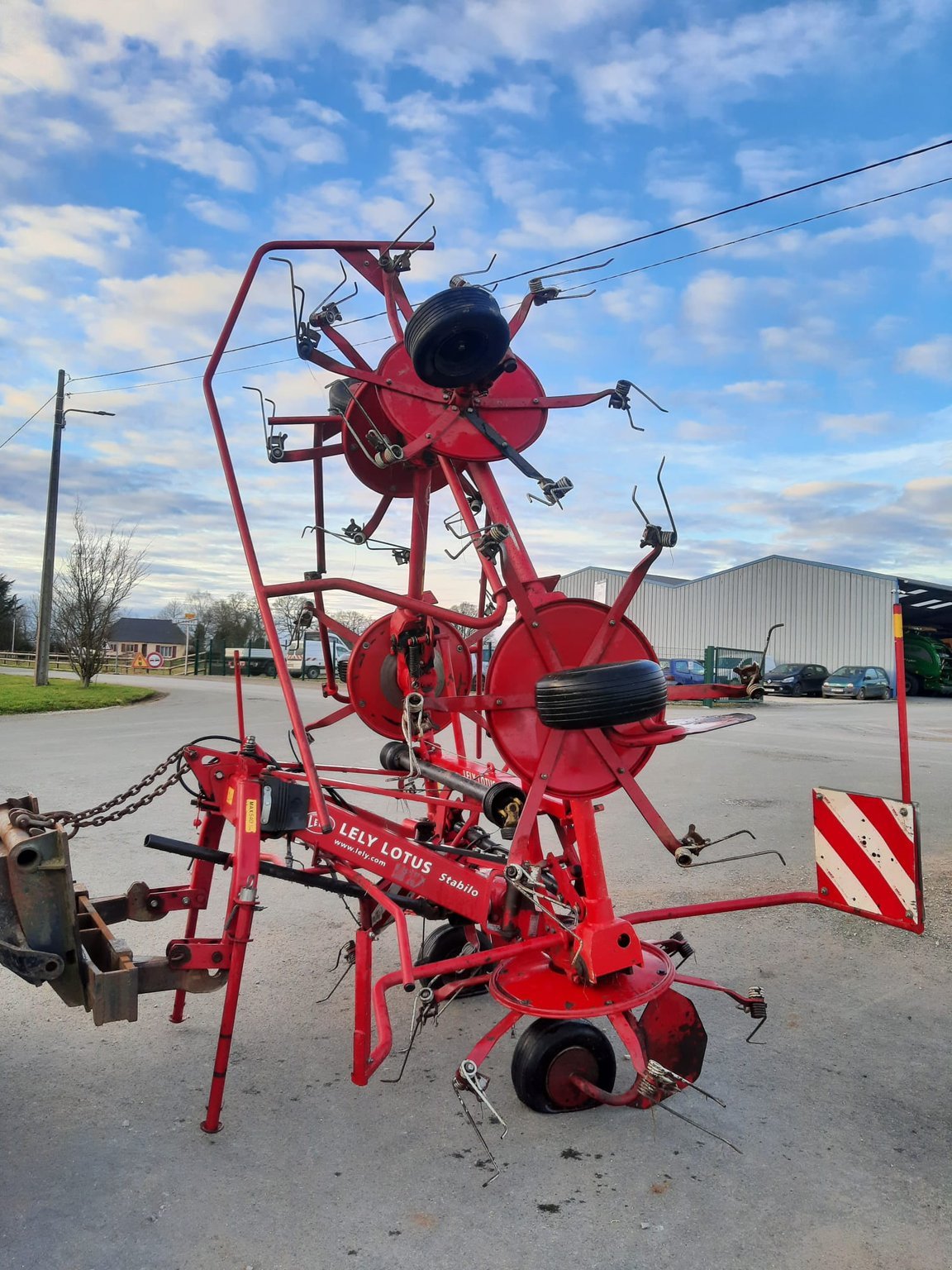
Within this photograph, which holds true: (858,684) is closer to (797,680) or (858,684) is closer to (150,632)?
(797,680)

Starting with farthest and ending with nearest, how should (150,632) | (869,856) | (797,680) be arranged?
(150,632) < (797,680) < (869,856)

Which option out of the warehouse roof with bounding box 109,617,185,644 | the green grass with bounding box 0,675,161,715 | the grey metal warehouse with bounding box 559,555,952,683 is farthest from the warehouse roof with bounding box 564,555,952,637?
the warehouse roof with bounding box 109,617,185,644

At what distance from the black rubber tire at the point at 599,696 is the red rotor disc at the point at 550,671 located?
1.02ft

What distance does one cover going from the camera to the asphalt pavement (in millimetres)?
2775

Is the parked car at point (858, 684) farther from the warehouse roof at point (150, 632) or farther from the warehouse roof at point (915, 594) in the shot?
the warehouse roof at point (150, 632)

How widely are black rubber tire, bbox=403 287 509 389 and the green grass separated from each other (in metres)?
17.9

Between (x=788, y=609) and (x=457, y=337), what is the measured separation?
1659 inches

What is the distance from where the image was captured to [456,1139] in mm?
3393

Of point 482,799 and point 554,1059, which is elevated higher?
point 482,799

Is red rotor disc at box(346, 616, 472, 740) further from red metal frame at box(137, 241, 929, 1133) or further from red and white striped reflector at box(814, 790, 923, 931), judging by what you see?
red and white striped reflector at box(814, 790, 923, 931)

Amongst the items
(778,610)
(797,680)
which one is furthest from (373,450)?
(778,610)

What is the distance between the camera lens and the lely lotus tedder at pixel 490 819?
332cm

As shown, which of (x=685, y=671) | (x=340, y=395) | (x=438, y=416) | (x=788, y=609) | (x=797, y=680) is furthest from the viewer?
(x=788, y=609)

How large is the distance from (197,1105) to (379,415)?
3.22 m
